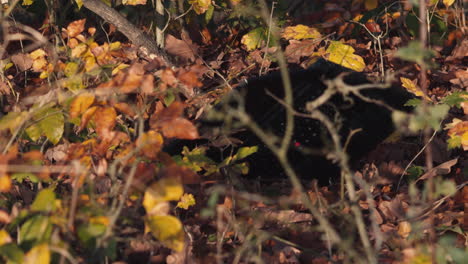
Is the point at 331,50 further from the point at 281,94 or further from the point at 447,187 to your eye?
the point at 447,187

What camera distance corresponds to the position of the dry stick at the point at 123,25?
354cm

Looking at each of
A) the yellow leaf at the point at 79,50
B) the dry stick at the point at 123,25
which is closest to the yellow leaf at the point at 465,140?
the dry stick at the point at 123,25

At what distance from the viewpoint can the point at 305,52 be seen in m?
3.99

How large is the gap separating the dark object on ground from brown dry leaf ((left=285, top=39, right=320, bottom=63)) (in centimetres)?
66

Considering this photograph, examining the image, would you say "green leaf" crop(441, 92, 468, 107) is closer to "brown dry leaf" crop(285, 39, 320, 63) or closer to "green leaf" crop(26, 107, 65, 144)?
"brown dry leaf" crop(285, 39, 320, 63)

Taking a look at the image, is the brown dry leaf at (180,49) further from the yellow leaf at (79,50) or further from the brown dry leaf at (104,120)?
the brown dry leaf at (104,120)

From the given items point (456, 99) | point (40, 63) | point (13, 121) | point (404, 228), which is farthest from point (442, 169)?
point (40, 63)

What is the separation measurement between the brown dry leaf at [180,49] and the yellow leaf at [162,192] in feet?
6.67

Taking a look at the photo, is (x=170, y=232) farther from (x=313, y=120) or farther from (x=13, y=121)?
(x=313, y=120)

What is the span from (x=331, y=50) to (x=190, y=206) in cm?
139

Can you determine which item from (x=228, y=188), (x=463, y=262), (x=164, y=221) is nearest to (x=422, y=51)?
(x=463, y=262)

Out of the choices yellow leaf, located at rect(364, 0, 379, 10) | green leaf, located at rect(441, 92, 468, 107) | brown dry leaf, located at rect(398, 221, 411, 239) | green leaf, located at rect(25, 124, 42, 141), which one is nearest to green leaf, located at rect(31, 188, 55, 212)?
green leaf, located at rect(25, 124, 42, 141)

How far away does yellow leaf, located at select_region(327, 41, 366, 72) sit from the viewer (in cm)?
368

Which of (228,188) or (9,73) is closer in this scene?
(228,188)
